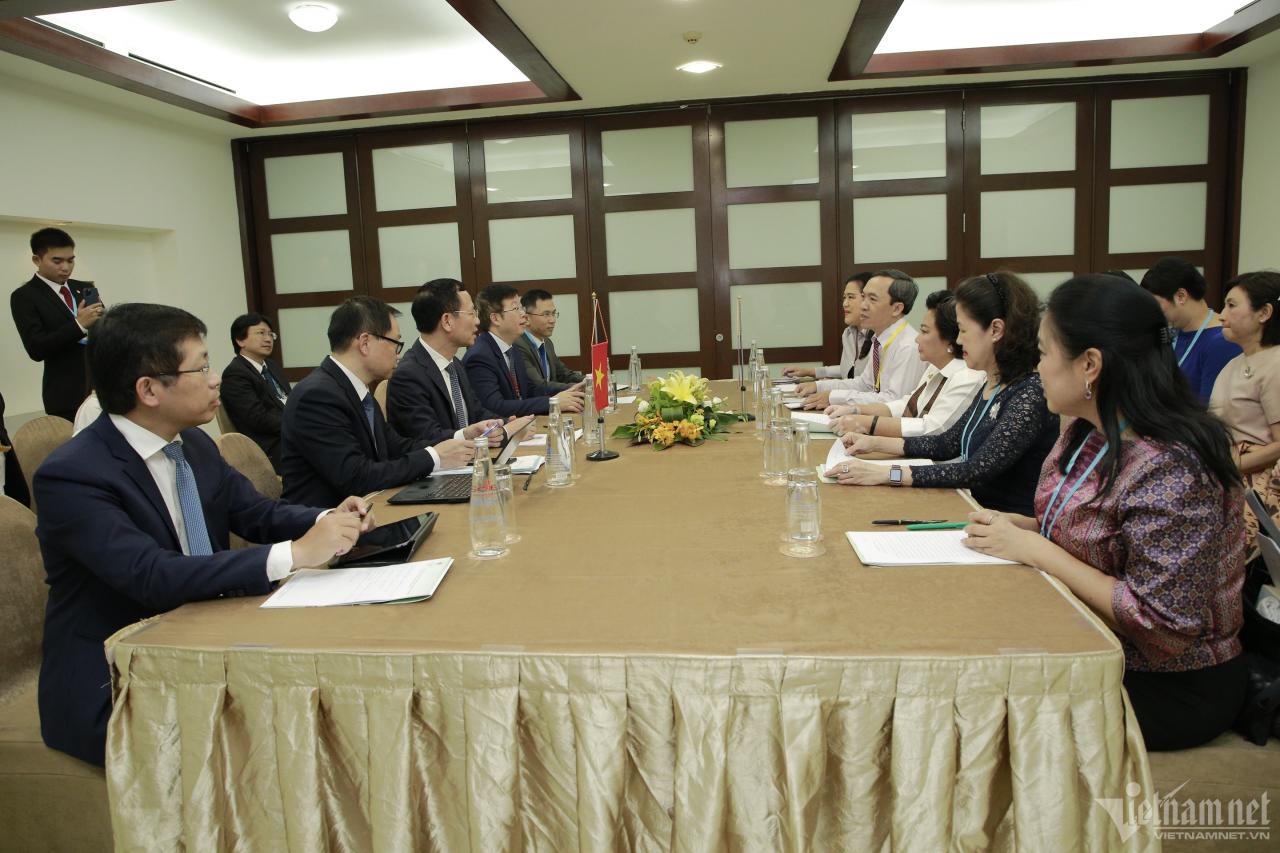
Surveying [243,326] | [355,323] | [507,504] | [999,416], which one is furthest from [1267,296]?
[243,326]

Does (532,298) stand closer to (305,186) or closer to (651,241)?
(651,241)

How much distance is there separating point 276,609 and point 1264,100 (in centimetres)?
640

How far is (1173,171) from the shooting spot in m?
5.66

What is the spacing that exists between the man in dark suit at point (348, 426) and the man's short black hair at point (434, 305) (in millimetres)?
579

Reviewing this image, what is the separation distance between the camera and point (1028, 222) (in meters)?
5.86

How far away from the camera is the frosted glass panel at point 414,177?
620 cm

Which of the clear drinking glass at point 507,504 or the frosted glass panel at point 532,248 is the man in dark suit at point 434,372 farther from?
the frosted glass panel at point 532,248

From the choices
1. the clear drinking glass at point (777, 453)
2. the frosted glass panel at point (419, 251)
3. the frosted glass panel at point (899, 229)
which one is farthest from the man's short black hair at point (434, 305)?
the frosted glass panel at point (899, 229)

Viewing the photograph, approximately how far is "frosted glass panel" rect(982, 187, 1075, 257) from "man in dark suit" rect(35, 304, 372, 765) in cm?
541

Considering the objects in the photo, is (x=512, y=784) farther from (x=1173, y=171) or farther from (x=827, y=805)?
(x=1173, y=171)

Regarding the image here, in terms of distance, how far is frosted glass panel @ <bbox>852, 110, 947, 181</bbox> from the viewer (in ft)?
19.0

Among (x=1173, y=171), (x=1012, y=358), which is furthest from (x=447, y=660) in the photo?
(x=1173, y=171)

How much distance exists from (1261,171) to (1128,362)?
17.0 feet

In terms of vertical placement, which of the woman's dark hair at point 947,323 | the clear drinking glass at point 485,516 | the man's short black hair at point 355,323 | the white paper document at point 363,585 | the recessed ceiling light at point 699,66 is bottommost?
the white paper document at point 363,585
